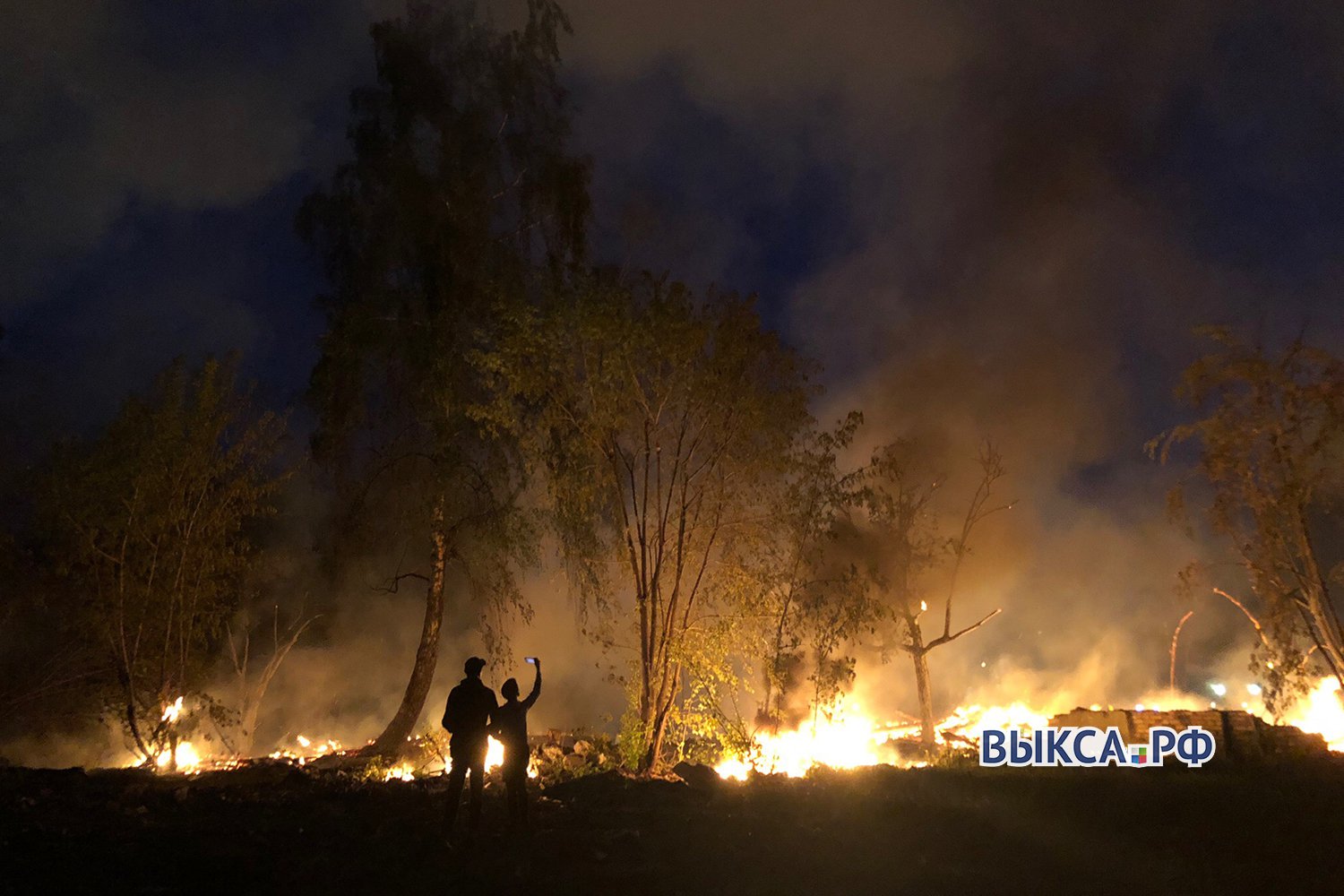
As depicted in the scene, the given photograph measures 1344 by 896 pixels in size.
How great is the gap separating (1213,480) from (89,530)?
23.0 meters

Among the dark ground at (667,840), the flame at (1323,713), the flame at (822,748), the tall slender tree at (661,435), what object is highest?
the tall slender tree at (661,435)

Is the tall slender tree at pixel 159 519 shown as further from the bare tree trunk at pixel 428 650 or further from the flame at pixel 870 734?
the flame at pixel 870 734

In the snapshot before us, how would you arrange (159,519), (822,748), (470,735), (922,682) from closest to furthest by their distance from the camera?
(470,735)
(159,519)
(822,748)
(922,682)

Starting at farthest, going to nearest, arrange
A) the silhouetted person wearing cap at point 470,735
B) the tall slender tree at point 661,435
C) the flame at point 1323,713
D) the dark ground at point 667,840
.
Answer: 1. the flame at point 1323,713
2. the tall slender tree at point 661,435
3. the silhouetted person wearing cap at point 470,735
4. the dark ground at point 667,840

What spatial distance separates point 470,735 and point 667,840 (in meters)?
2.33

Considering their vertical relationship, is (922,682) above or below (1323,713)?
above

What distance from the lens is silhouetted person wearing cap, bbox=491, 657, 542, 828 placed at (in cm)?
824

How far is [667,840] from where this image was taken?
804 centimetres

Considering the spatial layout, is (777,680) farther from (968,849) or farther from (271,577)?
(271,577)

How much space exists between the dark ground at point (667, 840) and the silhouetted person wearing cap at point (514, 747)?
1.05 feet

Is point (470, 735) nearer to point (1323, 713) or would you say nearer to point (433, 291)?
point (433, 291)

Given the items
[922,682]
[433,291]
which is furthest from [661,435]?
[922,682]

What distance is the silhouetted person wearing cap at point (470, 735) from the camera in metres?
8.19

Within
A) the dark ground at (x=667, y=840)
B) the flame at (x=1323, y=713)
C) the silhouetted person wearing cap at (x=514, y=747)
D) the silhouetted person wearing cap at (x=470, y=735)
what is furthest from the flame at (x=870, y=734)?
the silhouetted person wearing cap at (x=470, y=735)
